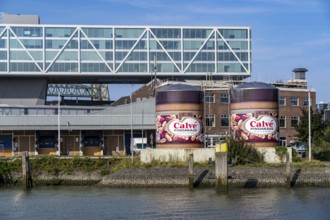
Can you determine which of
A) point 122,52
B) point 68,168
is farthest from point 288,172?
point 122,52

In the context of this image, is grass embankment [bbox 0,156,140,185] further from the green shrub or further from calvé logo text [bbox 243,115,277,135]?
the green shrub

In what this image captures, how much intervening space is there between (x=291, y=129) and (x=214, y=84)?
13.7 m

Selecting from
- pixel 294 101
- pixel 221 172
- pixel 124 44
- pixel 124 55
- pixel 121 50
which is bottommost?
pixel 221 172

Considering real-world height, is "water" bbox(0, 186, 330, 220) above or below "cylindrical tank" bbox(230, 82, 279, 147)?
below

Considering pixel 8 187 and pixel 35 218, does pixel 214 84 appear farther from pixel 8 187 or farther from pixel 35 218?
pixel 35 218

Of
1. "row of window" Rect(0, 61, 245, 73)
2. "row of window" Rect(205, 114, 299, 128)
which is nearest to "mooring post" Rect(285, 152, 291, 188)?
"row of window" Rect(205, 114, 299, 128)

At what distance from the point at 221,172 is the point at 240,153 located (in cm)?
1018

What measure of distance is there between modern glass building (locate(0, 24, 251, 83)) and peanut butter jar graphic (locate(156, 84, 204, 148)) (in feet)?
221

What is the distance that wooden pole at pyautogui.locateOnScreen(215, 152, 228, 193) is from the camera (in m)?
52.0

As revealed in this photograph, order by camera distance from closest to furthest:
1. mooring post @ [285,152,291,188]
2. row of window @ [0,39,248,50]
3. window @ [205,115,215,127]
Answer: mooring post @ [285,152,291,188] < window @ [205,115,215,127] < row of window @ [0,39,248,50]

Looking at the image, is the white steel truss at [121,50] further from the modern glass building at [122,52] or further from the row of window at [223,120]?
the row of window at [223,120]

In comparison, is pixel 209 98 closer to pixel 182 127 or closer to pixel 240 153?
pixel 182 127

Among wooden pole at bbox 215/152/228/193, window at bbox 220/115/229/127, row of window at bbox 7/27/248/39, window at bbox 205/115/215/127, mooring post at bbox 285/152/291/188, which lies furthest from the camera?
row of window at bbox 7/27/248/39

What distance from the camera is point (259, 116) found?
219 ft
